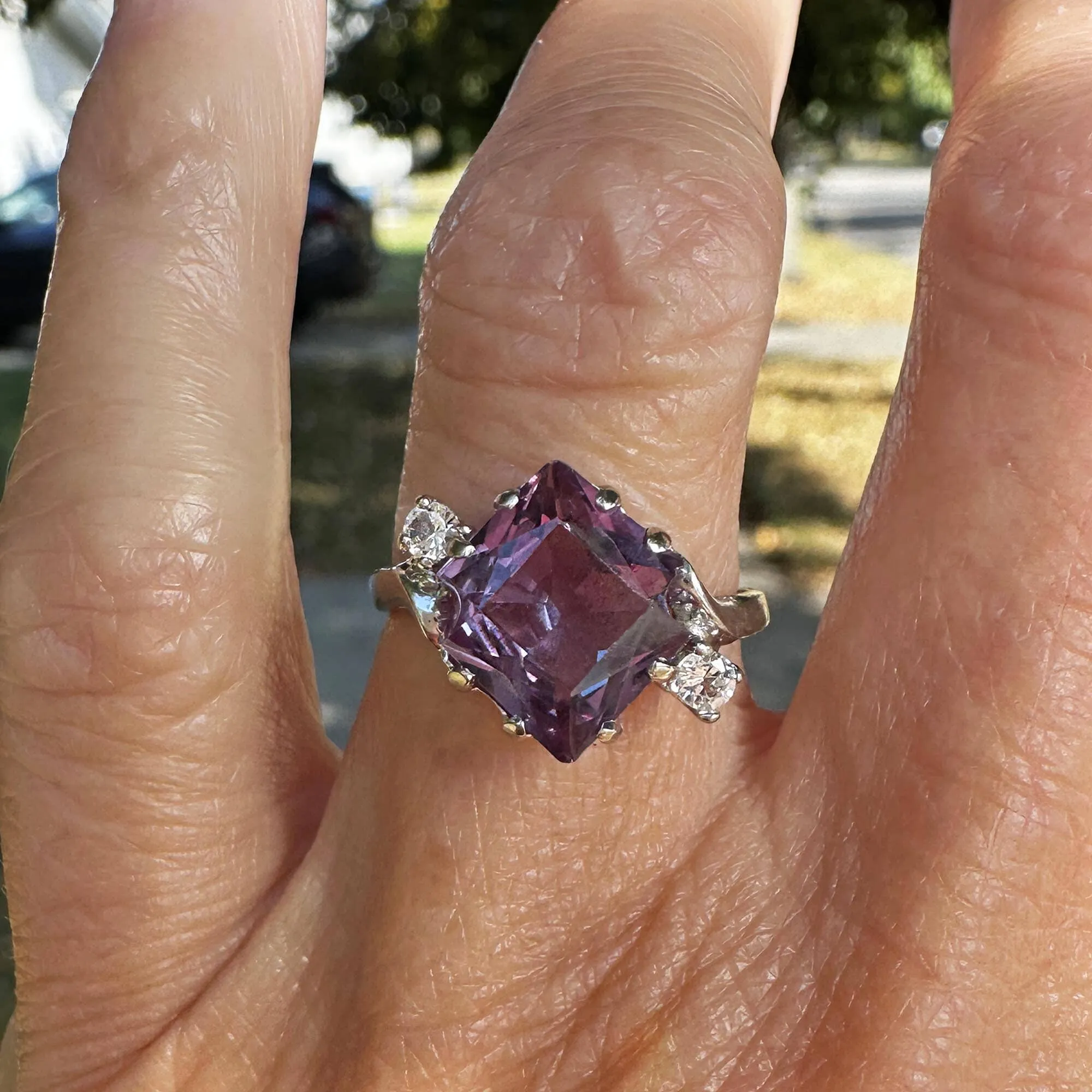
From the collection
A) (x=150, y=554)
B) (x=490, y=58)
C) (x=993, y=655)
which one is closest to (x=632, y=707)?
(x=993, y=655)

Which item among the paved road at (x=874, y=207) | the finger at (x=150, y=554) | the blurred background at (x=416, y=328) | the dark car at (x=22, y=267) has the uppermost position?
the finger at (x=150, y=554)

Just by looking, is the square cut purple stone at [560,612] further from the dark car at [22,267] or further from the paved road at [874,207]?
the dark car at [22,267]

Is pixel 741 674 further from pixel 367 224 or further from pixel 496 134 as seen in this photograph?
pixel 367 224

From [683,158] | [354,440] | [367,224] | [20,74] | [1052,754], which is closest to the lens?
[1052,754]

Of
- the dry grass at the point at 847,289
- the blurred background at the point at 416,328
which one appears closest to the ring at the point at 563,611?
the blurred background at the point at 416,328

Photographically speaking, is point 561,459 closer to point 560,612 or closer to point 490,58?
point 560,612

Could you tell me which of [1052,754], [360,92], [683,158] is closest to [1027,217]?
[683,158]

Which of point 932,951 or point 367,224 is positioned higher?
point 932,951

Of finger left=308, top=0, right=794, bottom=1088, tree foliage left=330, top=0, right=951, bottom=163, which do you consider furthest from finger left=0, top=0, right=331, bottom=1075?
tree foliage left=330, top=0, right=951, bottom=163
